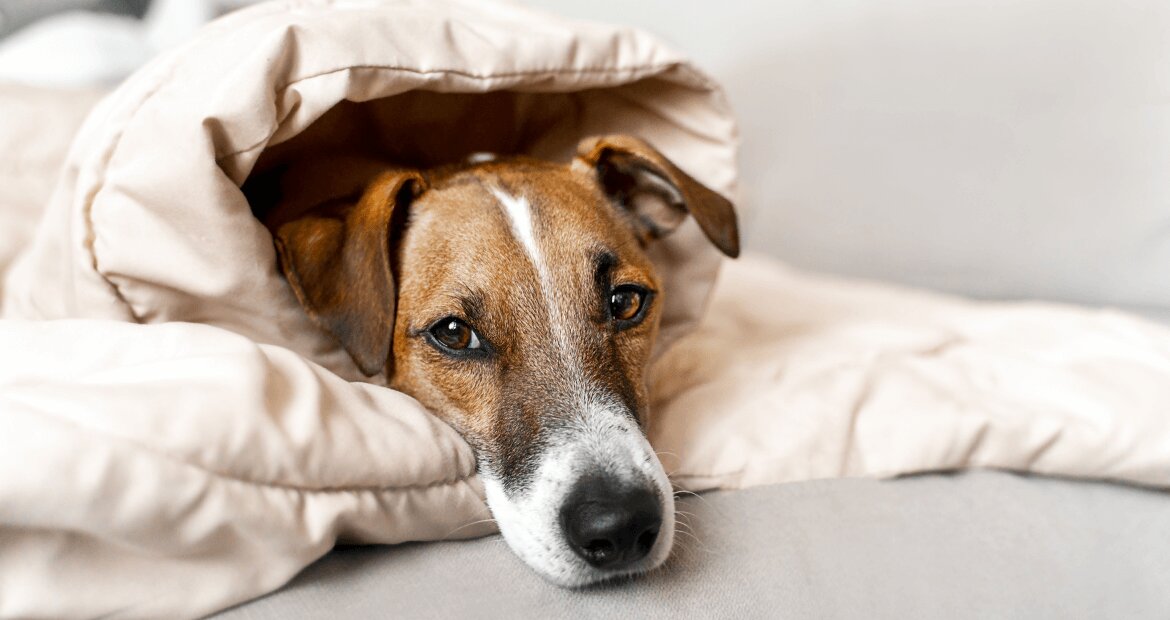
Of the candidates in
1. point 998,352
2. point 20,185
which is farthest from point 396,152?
point 998,352

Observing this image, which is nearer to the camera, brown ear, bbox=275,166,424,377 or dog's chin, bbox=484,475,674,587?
dog's chin, bbox=484,475,674,587

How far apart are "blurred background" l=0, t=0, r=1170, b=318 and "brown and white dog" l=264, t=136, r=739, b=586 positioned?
0.84 m

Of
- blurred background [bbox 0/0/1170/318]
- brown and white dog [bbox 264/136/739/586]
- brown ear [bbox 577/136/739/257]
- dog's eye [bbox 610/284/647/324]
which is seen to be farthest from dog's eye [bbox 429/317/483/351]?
blurred background [bbox 0/0/1170/318]

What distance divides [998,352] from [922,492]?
0.57 metres

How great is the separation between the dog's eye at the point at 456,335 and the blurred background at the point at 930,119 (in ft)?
4.42

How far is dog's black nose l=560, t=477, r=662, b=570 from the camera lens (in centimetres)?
116

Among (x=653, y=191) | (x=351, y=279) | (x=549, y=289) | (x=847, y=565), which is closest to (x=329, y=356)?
(x=351, y=279)

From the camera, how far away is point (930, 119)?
7.34 feet

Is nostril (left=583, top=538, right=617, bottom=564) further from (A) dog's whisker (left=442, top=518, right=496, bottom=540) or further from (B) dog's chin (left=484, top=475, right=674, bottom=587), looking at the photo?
(A) dog's whisker (left=442, top=518, right=496, bottom=540)

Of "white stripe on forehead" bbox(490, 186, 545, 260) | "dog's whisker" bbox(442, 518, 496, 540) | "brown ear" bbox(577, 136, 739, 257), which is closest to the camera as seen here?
"dog's whisker" bbox(442, 518, 496, 540)

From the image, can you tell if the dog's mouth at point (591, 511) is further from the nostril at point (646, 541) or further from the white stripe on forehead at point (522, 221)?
the white stripe on forehead at point (522, 221)

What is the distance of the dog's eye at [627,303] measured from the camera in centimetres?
155

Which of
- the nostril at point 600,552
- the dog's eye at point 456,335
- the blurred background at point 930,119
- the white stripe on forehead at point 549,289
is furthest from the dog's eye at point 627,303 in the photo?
the blurred background at point 930,119

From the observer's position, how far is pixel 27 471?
2.76 ft
